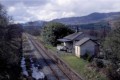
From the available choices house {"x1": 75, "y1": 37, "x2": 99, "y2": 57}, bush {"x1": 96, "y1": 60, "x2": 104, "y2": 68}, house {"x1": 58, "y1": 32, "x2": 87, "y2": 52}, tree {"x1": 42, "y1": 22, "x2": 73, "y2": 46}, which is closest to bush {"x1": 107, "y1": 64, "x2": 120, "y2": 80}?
bush {"x1": 96, "y1": 60, "x2": 104, "y2": 68}

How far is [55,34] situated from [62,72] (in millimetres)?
43589

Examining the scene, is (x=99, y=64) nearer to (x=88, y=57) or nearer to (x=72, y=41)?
(x=88, y=57)

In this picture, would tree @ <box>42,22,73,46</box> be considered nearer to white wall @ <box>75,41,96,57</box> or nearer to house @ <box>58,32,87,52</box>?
house @ <box>58,32,87,52</box>

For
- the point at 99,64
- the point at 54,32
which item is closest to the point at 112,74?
the point at 99,64

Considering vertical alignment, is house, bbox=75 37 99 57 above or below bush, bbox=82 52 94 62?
above

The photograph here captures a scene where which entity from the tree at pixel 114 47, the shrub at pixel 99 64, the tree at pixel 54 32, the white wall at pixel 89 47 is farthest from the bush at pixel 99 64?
the tree at pixel 54 32

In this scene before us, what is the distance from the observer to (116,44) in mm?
34094

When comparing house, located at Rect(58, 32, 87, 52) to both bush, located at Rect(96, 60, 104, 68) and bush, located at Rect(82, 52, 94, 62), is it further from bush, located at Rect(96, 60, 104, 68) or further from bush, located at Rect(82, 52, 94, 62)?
bush, located at Rect(96, 60, 104, 68)

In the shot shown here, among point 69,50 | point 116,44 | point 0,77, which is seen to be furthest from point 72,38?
point 0,77

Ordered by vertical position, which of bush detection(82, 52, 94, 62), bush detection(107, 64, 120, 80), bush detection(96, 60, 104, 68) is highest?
bush detection(107, 64, 120, 80)

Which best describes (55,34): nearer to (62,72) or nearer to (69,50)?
(69,50)

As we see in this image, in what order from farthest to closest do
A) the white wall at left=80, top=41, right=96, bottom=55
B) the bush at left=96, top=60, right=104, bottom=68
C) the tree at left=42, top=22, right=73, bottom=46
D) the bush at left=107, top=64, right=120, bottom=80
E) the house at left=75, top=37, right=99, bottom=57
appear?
the tree at left=42, top=22, right=73, bottom=46 < the white wall at left=80, top=41, right=96, bottom=55 < the house at left=75, top=37, right=99, bottom=57 < the bush at left=96, top=60, right=104, bottom=68 < the bush at left=107, top=64, right=120, bottom=80

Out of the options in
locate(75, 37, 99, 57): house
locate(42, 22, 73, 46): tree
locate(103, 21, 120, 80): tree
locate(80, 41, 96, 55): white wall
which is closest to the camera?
locate(103, 21, 120, 80): tree

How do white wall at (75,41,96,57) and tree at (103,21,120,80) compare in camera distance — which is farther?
white wall at (75,41,96,57)
